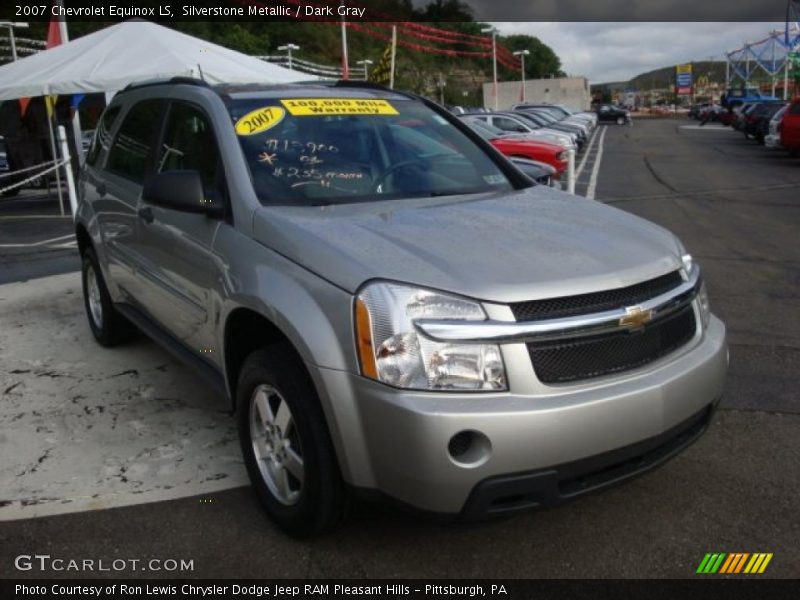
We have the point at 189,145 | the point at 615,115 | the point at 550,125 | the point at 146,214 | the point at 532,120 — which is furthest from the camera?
the point at 615,115

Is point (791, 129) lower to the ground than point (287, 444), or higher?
higher

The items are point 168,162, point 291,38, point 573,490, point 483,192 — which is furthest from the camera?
point 291,38

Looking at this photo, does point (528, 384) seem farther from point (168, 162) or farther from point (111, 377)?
point (111, 377)

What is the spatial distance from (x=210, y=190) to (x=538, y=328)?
1.77 metres

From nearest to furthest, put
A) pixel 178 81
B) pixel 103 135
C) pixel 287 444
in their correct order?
pixel 287 444
pixel 178 81
pixel 103 135

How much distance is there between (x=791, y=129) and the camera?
21109mm

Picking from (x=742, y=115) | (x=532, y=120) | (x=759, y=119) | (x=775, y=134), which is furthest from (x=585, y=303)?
(x=742, y=115)

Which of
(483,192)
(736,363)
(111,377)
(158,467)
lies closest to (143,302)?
(111,377)

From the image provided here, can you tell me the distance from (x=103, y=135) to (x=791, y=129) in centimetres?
2045

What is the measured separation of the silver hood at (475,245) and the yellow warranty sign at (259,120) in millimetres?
611

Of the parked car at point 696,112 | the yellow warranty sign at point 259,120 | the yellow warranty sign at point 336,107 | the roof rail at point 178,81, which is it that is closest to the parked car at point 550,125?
the roof rail at point 178,81

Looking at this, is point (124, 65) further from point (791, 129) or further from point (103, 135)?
point (791, 129)

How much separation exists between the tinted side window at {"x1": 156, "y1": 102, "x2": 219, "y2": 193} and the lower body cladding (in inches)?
59.7

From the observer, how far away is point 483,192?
3.81 metres
